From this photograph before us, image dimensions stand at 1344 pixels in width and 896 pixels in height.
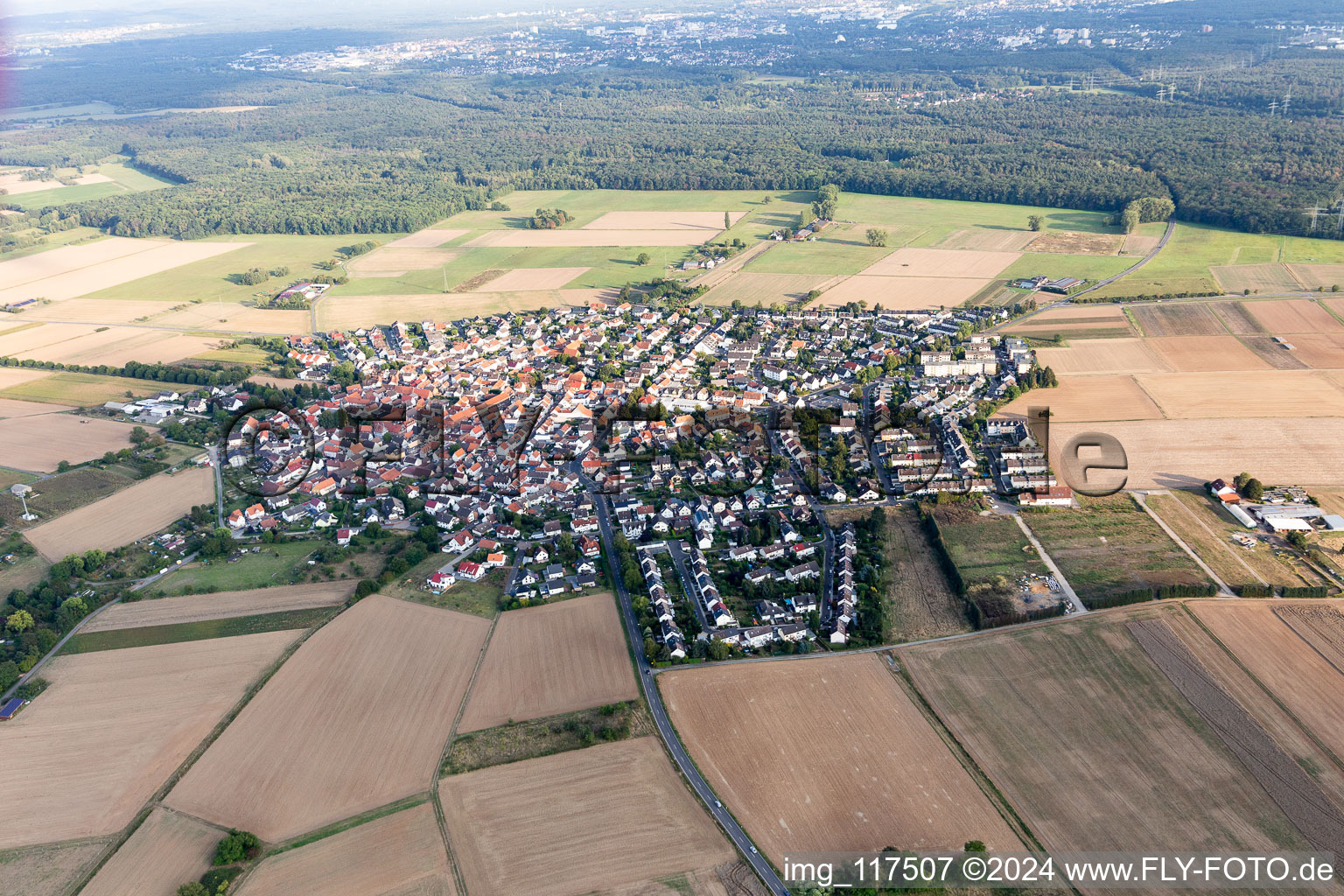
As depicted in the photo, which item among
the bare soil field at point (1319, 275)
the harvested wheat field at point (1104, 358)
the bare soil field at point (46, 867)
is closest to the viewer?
the bare soil field at point (46, 867)

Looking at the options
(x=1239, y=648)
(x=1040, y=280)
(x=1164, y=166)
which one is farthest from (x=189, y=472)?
(x=1164, y=166)

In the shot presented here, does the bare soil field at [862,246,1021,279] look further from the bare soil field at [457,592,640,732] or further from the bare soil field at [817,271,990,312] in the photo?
the bare soil field at [457,592,640,732]

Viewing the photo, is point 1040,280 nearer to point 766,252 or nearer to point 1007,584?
point 766,252

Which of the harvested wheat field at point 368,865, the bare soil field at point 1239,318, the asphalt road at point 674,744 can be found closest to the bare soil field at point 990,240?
the bare soil field at point 1239,318

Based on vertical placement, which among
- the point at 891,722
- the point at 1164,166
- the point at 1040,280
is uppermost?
the point at 1164,166

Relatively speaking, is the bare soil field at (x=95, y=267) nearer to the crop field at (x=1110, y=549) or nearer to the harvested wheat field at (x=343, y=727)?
the harvested wheat field at (x=343, y=727)

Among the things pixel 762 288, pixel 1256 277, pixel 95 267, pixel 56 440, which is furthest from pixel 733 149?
pixel 56 440
